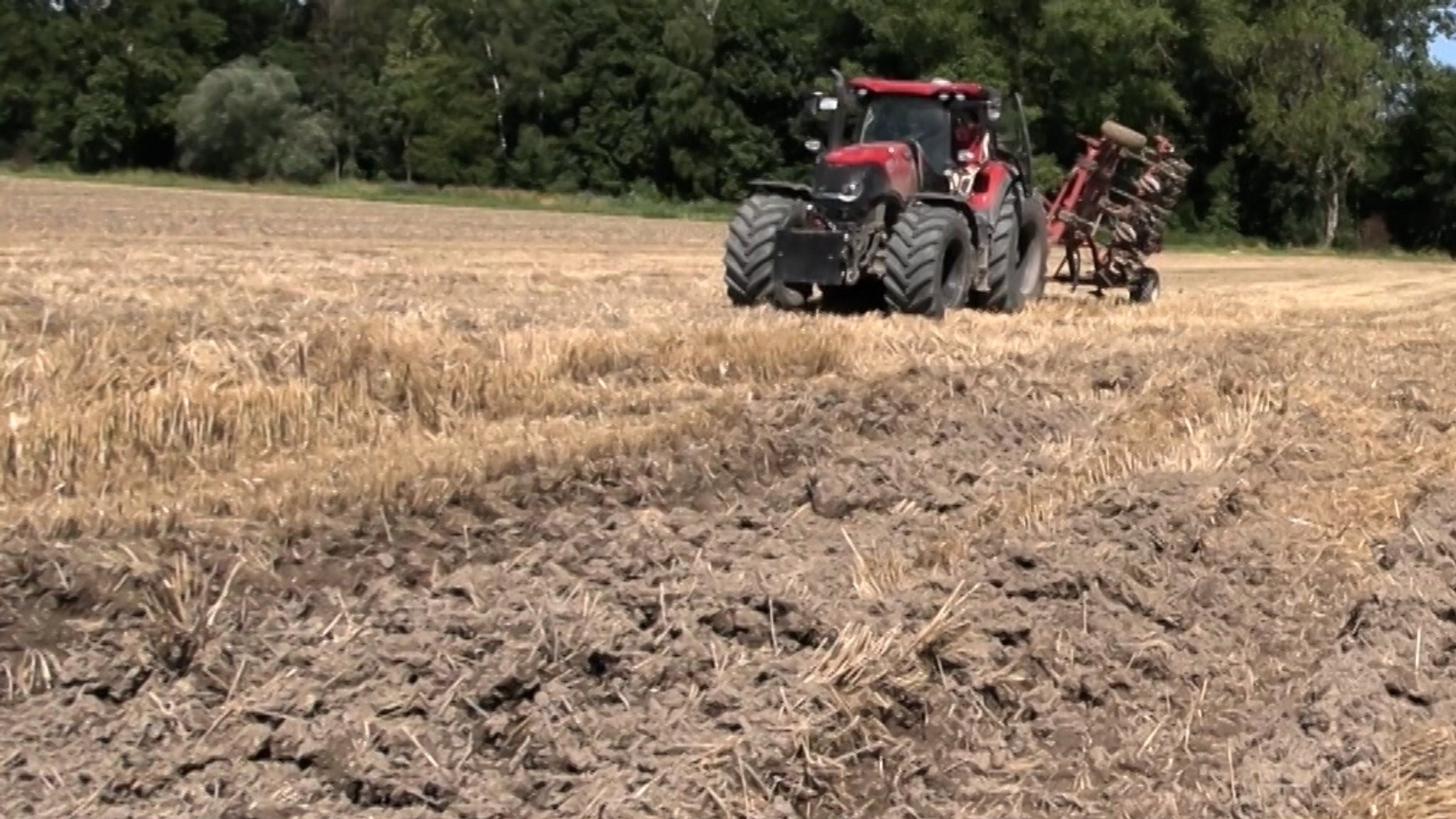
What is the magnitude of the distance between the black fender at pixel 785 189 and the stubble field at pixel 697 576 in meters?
3.11

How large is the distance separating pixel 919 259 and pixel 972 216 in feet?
4.28

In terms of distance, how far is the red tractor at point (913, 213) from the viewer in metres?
11.6

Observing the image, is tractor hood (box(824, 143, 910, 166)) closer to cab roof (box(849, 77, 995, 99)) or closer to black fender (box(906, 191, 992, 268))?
black fender (box(906, 191, 992, 268))

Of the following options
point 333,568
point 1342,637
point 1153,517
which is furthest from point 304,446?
point 1342,637

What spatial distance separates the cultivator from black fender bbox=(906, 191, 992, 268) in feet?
9.49

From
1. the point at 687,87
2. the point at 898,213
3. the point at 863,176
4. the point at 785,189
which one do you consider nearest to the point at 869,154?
the point at 863,176

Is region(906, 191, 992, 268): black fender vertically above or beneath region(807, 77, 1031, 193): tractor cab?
beneath

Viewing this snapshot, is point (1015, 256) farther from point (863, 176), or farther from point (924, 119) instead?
point (863, 176)

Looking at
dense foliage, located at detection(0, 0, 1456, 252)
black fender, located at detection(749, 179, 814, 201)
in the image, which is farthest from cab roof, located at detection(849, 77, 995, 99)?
dense foliage, located at detection(0, 0, 1456, 252)

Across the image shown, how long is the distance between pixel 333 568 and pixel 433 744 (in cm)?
128

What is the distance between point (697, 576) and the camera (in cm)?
448

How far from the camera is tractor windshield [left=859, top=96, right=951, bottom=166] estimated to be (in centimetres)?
1309

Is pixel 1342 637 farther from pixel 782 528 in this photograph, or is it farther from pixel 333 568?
pixel 333 568

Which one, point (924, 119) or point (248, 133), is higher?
Answer: point (924, 119)
